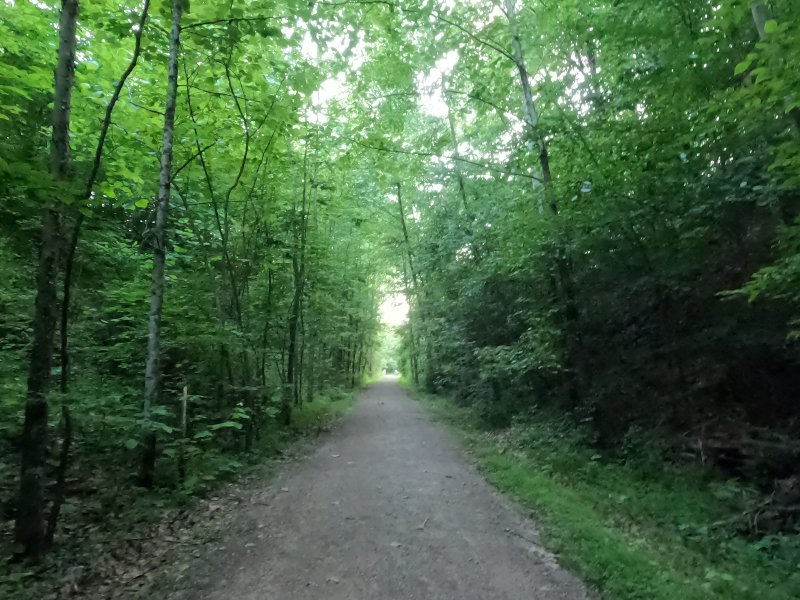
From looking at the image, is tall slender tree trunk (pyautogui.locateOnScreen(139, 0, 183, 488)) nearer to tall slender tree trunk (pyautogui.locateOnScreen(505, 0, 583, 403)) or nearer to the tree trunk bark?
tall slender tree trunk (pyautogui.locateOnScreen(505, 0, 583, 403))

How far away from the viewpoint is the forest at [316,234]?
5.22m

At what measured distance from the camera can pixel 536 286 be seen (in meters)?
10.9

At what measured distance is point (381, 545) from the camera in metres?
5.30

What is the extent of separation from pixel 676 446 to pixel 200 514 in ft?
22.3

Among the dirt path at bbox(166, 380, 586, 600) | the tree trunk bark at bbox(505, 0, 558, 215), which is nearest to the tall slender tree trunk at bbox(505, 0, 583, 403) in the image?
the tree trunk bark at bbox(505, 0, 558, 215)

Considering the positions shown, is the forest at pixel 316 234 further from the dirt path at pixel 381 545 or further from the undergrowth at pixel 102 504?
the dirt path at pixel 381 545

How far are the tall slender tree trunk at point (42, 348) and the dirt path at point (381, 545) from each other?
1522mm

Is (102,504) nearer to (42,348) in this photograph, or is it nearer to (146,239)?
(42,348)

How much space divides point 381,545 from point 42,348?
3.78m

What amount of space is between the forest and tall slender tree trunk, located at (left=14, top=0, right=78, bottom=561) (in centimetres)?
2

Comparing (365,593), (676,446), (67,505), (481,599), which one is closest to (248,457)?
(67,505)

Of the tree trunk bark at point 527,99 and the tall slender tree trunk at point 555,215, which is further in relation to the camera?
the tree trunk bark at point 527,99

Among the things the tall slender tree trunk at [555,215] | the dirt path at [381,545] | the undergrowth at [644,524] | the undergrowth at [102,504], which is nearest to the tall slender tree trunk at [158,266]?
the undergrowth at [102,504]

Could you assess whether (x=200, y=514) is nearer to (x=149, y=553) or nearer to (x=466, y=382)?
(x=149, y=553)
